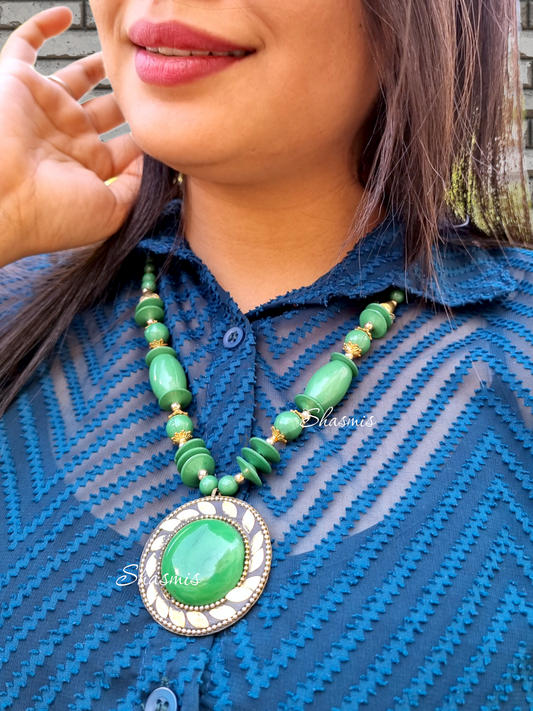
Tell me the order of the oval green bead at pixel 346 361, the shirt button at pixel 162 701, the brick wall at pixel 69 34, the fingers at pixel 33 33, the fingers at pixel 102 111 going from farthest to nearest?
1. the brick wall at pixel 69 34
2. the fingers at pixel 102 111
3. the fingers at pixel 33 33
4. the oval green bead at pixel 346 361
5. the shirt button at pixel 162 701

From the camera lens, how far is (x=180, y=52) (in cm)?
100

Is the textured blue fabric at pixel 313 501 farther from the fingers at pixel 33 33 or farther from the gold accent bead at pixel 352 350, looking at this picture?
the fingers at pixel 33 33

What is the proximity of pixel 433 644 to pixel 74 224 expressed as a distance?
3.38 feet

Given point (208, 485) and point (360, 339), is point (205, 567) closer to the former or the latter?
point (208, 485)

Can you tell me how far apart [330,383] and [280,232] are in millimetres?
370

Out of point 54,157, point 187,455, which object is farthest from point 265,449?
point 54,157

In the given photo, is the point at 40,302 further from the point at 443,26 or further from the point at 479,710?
the point at 479,710

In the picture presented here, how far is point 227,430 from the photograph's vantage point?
3.34 ft

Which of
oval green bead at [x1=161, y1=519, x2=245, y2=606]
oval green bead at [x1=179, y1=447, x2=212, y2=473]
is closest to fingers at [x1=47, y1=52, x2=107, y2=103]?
oval green bead at [x1=179, y1=447, x2=212, y2=473]

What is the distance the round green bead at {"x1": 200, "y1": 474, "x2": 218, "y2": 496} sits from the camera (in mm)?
939

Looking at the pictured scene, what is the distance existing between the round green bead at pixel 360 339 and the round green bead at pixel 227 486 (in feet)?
1.08

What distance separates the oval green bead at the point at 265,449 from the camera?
37.1 inches

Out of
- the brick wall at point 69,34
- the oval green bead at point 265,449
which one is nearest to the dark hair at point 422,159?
the oval green bead at point 265,449

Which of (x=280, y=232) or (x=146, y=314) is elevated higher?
(x=280, y=232)
